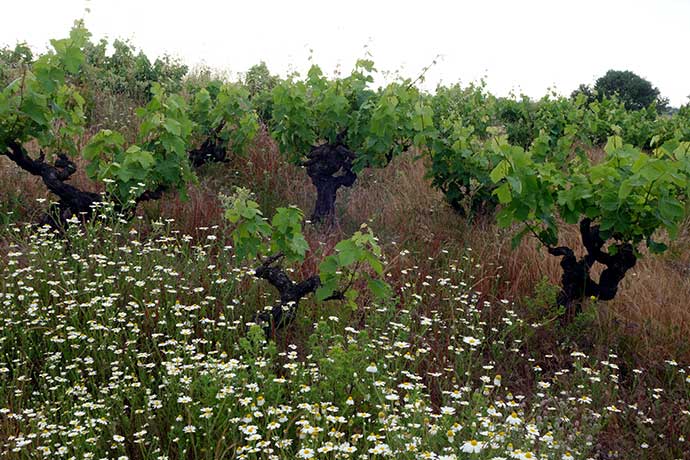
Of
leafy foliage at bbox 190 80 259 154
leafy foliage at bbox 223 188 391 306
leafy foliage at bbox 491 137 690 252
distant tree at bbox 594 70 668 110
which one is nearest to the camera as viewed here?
leafy foliage at bbox 223 188 391 306

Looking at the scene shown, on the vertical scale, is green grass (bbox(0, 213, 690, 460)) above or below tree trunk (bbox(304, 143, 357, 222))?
below

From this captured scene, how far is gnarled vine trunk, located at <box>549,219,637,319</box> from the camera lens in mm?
5711

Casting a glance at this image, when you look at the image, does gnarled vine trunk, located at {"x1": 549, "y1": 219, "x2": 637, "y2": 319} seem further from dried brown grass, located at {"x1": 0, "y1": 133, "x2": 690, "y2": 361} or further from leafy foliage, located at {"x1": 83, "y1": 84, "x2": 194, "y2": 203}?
leafy foliage, located at {"x1": 83, "y1": 84, "x2": 194, "y2": 203}

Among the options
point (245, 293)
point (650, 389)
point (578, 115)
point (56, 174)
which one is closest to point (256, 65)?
point (578, 115)

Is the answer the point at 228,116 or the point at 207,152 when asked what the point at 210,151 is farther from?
the point at 228,116

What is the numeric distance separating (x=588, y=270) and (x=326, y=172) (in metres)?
3.16

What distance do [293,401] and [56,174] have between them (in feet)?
13.3

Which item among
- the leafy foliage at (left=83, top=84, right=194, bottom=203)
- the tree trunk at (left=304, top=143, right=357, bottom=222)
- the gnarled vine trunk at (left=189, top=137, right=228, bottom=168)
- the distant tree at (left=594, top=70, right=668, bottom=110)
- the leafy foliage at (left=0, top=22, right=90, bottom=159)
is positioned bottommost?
the tree trunk at (left=304, top=143, right=357, bottom=222)

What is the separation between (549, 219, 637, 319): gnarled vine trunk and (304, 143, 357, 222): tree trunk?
283 centimetres

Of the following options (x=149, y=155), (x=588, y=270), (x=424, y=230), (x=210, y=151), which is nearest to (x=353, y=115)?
(x=424, y=230)

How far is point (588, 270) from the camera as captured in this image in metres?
5.86

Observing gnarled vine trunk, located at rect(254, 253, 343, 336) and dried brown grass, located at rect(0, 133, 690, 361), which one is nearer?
gnarled vine trunk, located at rect(254, 253, 343, 336)

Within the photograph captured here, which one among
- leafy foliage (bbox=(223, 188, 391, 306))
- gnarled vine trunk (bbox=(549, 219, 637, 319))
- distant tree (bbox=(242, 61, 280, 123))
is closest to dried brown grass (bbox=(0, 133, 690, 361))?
gnarled vine trunk (bbox=(549, 219, 637, 319))

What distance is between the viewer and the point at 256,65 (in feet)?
44.9
